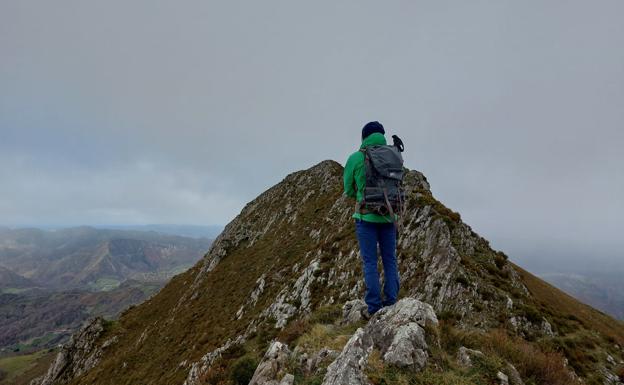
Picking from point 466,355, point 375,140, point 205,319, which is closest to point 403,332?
point 466,355

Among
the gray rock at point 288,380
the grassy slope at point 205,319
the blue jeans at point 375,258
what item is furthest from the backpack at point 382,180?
the grassy slope at point 205,319

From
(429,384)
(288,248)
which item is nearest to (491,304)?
(429,384)

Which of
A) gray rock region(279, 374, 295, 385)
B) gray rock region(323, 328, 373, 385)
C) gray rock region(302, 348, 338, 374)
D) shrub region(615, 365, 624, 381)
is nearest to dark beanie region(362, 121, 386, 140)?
gray rock region(323, 328, 373, 385)

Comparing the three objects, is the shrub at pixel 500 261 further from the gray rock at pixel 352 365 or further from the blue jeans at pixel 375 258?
the gray rock at pixel 352 365

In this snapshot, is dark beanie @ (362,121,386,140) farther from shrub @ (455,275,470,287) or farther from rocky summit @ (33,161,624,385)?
shrub @ (455,275,470,287)

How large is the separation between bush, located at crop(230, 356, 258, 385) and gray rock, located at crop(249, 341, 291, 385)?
4.68 ft

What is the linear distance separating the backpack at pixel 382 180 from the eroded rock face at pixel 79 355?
56641mm

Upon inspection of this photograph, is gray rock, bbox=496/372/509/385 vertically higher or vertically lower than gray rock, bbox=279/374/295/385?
higher

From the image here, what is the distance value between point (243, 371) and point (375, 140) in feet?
32.2

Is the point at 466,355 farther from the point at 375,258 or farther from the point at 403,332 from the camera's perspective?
the point at 375,258

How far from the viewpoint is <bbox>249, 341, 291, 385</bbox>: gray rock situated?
32.7ft

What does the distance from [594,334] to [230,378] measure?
19.1 meters

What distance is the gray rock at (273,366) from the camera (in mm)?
9953

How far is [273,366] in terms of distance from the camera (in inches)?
405
